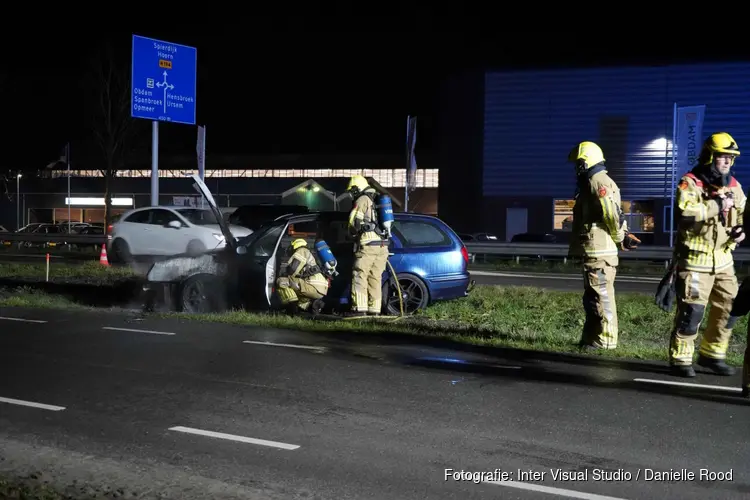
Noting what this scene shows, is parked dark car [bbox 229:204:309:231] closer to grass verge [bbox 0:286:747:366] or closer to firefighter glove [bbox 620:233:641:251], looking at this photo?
grass verge [bbox 0:286:747:366]

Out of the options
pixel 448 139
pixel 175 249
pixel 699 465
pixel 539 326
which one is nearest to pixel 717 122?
pixel 448 139

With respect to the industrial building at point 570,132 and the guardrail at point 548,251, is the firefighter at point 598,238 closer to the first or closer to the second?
the guardrail at point 548,251

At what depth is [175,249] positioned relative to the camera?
2045 centimetres

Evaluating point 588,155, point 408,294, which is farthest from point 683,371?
point 408,294

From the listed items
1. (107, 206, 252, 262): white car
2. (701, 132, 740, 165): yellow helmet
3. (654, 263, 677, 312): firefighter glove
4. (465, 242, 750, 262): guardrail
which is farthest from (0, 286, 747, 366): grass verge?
(465, 242, 750, 262): guardrail

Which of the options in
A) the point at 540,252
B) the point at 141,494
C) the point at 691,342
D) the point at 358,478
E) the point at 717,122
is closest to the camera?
the point at 141,494

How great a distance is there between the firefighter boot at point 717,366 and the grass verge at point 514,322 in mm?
806

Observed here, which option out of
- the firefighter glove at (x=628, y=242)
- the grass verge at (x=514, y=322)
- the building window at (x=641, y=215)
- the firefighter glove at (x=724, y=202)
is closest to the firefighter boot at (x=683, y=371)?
the grass verge at (x=514, y=322)

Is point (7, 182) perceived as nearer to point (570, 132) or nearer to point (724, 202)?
point (570, 132)

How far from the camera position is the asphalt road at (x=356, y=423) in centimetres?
498

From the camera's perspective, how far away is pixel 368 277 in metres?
11.7

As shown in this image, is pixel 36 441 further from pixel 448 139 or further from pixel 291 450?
pixel 448 139

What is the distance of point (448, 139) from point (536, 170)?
6230 millimetres

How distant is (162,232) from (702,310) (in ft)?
50.8
